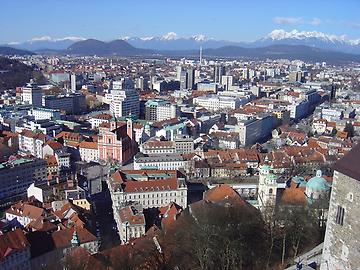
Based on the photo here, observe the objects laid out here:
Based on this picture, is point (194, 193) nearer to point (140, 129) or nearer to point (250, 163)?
point (250, 163)

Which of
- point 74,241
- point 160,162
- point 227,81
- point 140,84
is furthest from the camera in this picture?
point 227,81

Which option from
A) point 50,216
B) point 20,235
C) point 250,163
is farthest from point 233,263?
point 250,163

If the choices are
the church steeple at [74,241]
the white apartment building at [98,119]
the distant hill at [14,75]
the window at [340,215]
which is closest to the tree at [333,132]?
the white apartment building at [98,119]

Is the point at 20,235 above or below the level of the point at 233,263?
below

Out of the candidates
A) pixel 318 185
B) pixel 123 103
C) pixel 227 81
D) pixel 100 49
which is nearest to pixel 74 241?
pixel 318 185

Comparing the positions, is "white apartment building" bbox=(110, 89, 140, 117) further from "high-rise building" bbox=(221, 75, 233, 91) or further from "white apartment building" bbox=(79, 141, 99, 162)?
"high-rise building" bbox=(221, 75, 233, 91)

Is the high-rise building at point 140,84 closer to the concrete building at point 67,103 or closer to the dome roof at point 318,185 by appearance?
the concrete building at point 67,103

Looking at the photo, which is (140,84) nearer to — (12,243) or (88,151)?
(88,151)
